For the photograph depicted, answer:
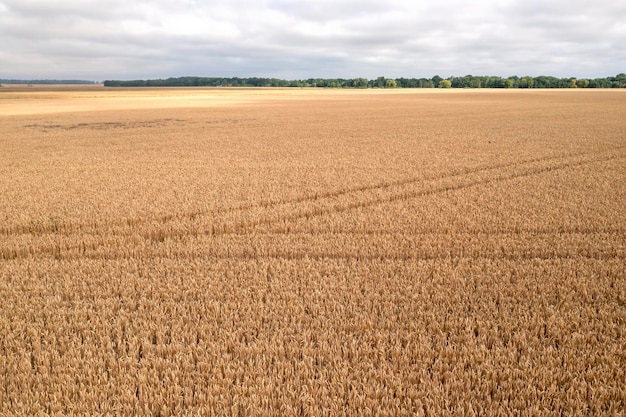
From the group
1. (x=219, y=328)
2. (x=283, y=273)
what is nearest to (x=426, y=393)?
(x=219, y=328)

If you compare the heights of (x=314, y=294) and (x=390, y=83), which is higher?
(x=390, y=83)

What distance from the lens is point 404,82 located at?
174 meters

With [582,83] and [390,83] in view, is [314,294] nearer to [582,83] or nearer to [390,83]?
[390,83]

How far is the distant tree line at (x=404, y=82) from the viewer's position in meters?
154

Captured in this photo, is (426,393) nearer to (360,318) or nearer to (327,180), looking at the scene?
(360,318)

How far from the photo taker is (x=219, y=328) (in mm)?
5309

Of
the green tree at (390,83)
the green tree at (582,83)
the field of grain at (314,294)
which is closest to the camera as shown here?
the field of grain at (314,294)

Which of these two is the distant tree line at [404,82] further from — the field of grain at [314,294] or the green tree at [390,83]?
the field of grain at [314,294]

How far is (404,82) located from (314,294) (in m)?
178

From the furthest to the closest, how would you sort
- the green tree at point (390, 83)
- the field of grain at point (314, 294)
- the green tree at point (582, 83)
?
the green tree at point (390, 83) → the green tree at point (582, 83) → the field of grain at point (314, 294)

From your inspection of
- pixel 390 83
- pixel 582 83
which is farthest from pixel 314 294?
pixel 582 83

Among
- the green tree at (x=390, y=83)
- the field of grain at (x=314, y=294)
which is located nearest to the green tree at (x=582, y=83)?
the green tree at (x=390, y=83)

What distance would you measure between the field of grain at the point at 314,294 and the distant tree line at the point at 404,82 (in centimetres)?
16114

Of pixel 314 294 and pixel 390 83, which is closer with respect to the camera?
pixel 314 294
